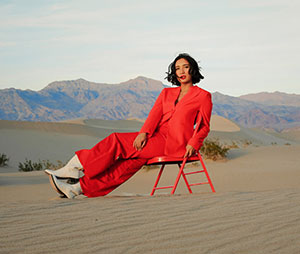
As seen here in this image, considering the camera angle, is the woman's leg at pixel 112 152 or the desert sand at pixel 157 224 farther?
the woman's leg at pixel 112 152

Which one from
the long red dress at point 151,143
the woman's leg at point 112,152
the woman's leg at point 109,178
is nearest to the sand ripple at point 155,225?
the woman's leg at point 109,178

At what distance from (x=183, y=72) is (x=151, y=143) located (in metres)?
0.97

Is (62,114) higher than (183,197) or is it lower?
lower

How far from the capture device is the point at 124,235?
3578mm

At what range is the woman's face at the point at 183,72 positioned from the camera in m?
5.74

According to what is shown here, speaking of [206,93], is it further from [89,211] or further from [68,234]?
[68,234]

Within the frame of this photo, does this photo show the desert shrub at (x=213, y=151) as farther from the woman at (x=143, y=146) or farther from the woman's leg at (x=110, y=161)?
the woman's leg at (x=110, y=161)

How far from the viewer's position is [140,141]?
206 inches

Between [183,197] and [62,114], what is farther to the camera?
[62,114]

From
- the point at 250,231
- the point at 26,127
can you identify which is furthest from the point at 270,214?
the point at 26,127

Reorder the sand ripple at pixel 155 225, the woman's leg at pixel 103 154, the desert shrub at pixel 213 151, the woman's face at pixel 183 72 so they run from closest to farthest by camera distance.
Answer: the sand ripple at pixel 155 225, the woman's leg at pixel 103 154, the woman's face at pixel 183 72, the desert shrub at pixel 213 151

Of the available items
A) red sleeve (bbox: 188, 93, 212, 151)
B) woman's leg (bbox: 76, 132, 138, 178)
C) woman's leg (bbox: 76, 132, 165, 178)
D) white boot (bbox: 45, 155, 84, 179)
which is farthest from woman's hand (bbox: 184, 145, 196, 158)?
white boot (bbox: 45, 155, 84, 179)

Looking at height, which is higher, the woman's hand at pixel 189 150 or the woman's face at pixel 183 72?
the woman's face at pixel 183 72

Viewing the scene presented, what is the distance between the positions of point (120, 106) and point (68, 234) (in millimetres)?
192042
